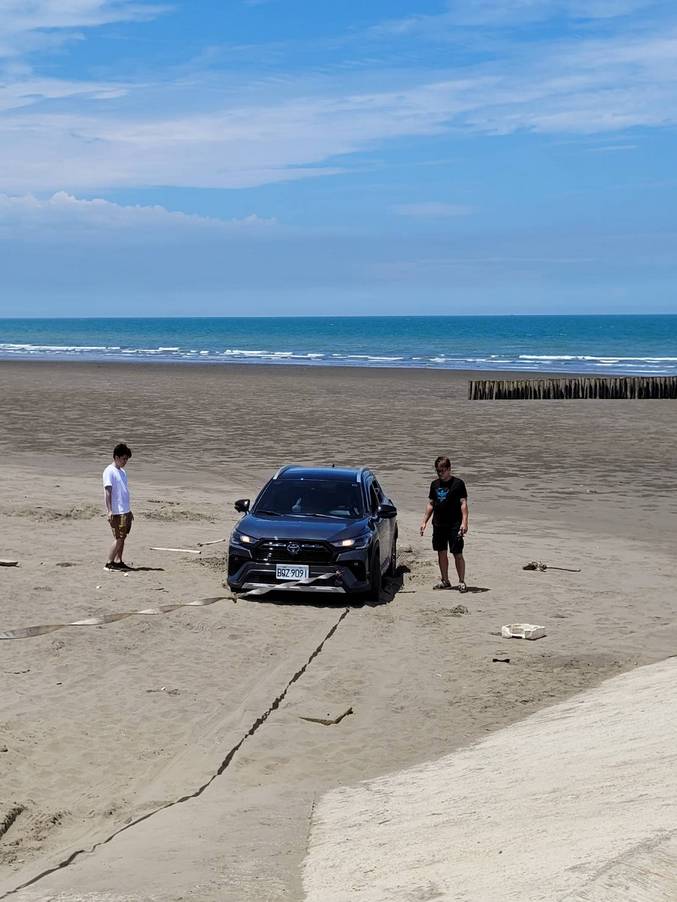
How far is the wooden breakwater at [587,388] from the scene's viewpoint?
5256 cm

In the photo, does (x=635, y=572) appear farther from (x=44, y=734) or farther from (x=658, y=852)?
(x=658, y=852)

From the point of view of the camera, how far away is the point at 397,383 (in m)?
62.8

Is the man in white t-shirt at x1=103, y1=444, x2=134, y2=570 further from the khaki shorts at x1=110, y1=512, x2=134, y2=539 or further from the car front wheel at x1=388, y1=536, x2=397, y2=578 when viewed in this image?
the car front wheel at x1=388, y1=536, x2=397, y2=578

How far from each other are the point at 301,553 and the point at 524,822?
7.86m

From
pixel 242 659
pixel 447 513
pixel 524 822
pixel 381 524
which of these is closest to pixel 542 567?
pixel 447 513

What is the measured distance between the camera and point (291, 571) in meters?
14.5

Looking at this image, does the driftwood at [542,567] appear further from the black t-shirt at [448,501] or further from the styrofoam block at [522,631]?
the styrofoam block at [522,631]

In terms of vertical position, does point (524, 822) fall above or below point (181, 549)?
above

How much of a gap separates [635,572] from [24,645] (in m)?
8.74

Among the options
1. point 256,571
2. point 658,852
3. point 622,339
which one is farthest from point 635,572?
point 622,339

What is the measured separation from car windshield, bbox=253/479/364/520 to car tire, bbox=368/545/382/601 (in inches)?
24.0

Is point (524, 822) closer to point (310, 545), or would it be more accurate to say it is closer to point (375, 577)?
point (310, 545)

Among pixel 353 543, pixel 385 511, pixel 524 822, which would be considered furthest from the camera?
pixel 385 511

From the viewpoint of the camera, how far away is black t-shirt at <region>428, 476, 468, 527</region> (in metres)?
15.6
